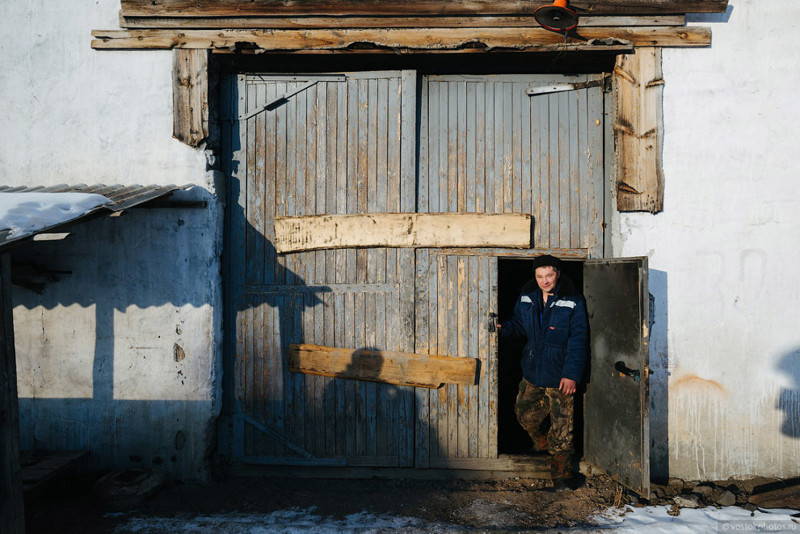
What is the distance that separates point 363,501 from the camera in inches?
165

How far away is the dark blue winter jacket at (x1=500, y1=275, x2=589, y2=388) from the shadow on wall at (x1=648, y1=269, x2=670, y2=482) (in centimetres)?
58

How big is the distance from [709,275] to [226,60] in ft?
15.5

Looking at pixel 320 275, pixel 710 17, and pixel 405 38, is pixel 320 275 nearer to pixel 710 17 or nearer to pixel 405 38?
pixel 405 38

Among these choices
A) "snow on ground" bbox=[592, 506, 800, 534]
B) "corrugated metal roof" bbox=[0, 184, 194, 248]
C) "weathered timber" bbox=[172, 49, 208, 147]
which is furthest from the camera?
"weathered timber" bbox=[172, 49, 208, 147]

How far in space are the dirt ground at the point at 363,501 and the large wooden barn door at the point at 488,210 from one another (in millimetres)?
364

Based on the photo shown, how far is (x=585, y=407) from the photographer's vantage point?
460 cm

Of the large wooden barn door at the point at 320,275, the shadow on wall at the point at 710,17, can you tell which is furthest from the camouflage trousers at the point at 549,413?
the shadow on wall at the point at 710,17

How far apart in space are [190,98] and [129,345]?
89.6 inches

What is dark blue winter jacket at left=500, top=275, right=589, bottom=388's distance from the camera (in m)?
4.23

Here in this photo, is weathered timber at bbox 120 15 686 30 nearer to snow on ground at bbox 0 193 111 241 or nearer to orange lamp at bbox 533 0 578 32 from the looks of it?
orange lamp at bbox 533 0 578 32

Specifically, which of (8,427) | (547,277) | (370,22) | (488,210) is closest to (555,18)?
(370,22)

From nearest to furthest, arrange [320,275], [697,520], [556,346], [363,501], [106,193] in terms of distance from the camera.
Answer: [697,520] < [106,193] < [363,501] < [556,346] < [320,275]

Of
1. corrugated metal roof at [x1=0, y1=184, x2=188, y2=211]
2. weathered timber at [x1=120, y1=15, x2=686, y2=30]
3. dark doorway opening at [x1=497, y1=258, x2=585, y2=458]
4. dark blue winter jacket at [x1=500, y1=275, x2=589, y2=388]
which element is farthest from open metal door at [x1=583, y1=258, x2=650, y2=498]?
corrugated metal roof at [x1=0, y1=184, x2=188, y2=211]

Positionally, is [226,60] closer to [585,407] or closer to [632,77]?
[632,77]
